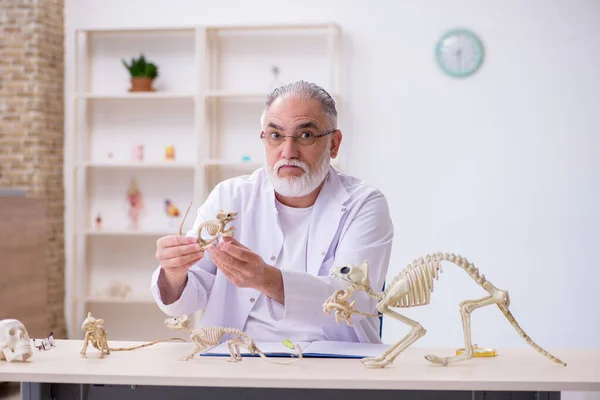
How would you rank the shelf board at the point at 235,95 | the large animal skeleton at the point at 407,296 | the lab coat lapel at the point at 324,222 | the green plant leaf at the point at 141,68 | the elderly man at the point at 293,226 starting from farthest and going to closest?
the green plant leaf at the point at 141,68
the shelf board at the point at 235,95
the lab coat lapel at the point at 324,222
the elderly man at the point at 293,226
the large animal skeleton at the point at 407,296

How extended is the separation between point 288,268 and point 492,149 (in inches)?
128

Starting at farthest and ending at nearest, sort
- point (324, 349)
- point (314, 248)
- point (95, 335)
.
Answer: point (314, 248) → point (324, 349) → point (95, 335)

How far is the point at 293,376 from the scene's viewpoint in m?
1.66

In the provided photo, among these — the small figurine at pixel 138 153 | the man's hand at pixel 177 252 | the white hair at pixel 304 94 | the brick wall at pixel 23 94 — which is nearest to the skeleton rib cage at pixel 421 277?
the man's hand at pixel 177 252

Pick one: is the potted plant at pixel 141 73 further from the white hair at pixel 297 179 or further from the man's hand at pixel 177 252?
the man's hand at pixel 177 252

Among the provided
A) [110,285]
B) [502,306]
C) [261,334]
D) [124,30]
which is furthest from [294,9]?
[502,306]

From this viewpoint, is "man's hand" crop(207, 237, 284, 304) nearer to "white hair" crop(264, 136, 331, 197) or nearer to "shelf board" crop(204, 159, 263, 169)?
"white hair" crop(264, 136, 331, 197)

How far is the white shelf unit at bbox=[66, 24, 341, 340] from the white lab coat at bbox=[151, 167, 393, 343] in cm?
285

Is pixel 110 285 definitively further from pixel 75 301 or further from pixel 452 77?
pixel 452 77

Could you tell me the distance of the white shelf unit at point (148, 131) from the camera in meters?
5.57

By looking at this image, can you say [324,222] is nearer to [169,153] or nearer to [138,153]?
[169,153]

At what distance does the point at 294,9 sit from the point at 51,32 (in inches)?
69.7

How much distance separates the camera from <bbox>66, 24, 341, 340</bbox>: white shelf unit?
A: 5566mm

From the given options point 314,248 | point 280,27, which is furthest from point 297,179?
point 280,27
